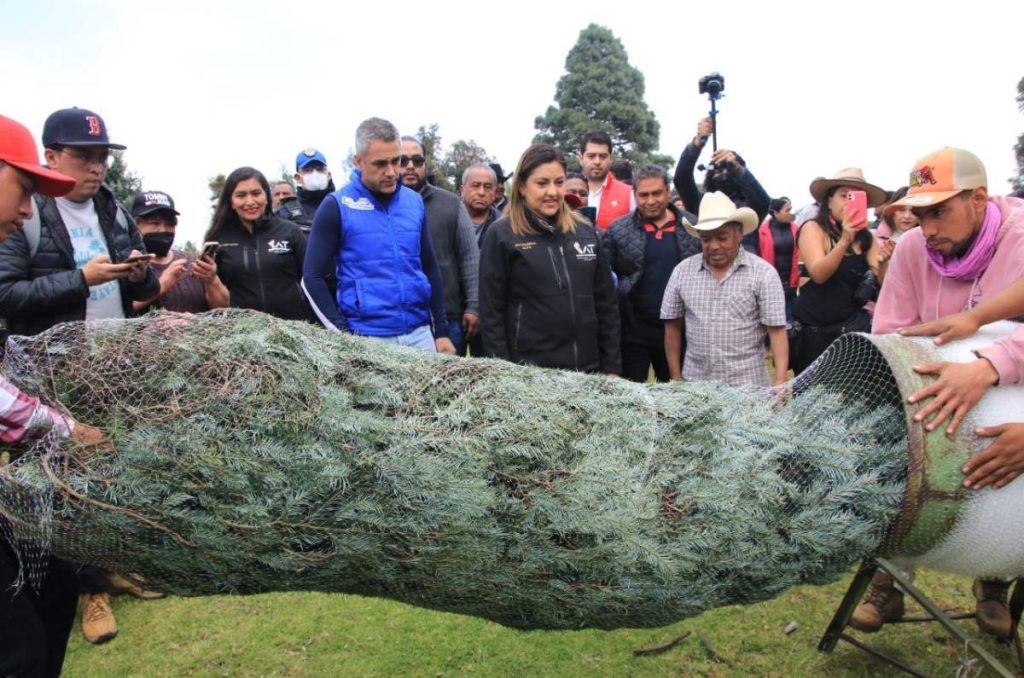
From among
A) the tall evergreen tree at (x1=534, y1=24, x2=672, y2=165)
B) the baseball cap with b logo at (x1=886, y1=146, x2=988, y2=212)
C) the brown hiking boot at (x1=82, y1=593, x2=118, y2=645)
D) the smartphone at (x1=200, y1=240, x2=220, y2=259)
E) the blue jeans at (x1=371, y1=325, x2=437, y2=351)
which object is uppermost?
the tall evergreen tree at (x1=534, y1=24, x2=672, y2=165)

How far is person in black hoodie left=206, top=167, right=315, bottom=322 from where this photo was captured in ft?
15.3

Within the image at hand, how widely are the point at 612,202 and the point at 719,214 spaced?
2.60 meters

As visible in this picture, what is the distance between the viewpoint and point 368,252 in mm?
4086

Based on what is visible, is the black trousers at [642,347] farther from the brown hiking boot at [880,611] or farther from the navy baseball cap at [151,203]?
the navy baseball cap at [151,203]

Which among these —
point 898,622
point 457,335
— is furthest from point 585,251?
point 898,622

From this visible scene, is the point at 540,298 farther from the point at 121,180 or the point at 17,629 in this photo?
the point at 121,180

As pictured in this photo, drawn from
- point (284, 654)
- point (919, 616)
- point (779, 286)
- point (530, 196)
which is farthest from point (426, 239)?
point (919, 616)

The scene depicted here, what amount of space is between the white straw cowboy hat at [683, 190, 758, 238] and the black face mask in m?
3.18

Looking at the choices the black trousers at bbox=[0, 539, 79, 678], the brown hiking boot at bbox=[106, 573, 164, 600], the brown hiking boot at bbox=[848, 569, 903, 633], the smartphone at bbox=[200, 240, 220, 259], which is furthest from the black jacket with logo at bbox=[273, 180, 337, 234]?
the brown hiking boot at bbox=[848, 569, 903, 633]

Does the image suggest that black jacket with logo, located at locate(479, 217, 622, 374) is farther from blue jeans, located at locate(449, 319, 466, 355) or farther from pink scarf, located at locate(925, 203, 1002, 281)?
pink scarf, located at locate(925, 203, 1002, 281)

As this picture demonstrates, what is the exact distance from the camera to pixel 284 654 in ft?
11.7

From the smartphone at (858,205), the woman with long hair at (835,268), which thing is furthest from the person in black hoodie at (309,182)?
the smartphone at (858,205)

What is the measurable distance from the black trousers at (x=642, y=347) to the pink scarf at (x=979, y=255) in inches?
82.3

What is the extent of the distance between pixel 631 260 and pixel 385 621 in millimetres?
2736
